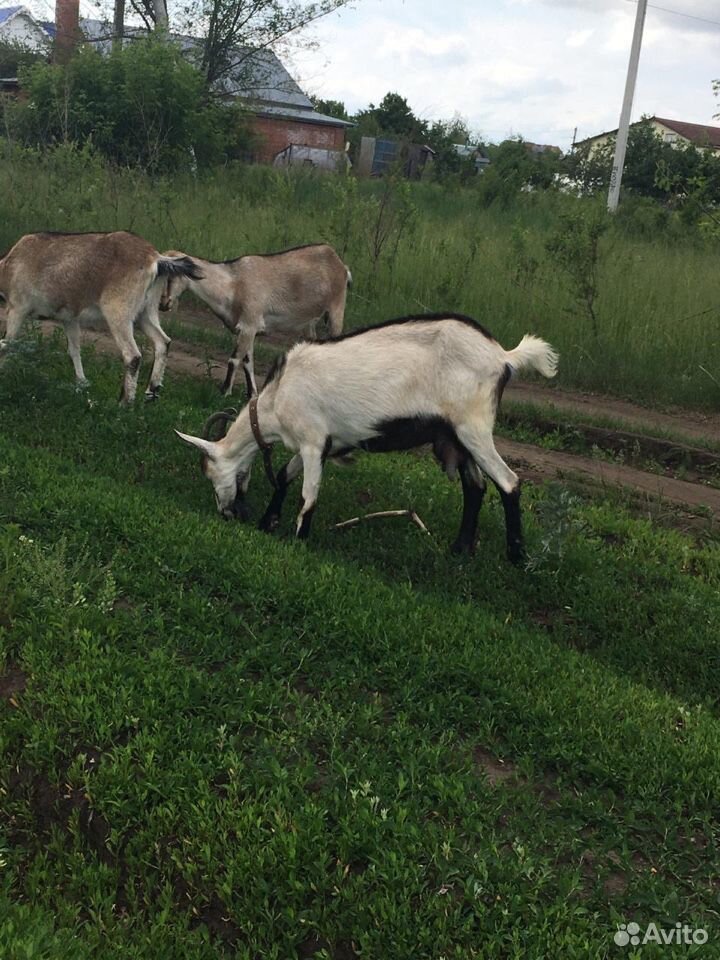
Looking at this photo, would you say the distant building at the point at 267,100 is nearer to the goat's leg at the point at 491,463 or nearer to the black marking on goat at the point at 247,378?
the black marking on goat at the point at 247,378

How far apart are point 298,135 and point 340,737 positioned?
4094cm

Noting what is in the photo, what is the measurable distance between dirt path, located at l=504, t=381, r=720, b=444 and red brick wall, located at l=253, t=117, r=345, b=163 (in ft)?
101

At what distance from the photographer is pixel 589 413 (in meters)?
9.84

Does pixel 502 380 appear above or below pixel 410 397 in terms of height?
above

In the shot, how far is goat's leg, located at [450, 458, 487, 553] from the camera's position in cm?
612

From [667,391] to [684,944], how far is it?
876 centimetres

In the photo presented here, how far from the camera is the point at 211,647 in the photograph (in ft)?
14.3

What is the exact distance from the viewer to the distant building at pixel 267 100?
2767cm

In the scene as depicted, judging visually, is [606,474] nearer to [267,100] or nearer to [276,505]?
[276,505]

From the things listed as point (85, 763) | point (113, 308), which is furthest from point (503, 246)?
point (85, 763)

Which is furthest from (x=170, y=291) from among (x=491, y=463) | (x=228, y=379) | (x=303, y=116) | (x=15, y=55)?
(x=303, y=116)

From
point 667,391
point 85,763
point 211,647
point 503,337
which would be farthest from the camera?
point 503,337

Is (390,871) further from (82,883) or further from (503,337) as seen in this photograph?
(503,337)

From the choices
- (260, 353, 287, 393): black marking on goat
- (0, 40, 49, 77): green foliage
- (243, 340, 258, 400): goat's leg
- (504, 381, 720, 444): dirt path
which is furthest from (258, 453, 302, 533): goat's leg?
(0, 40, 49, 77): green foliage
